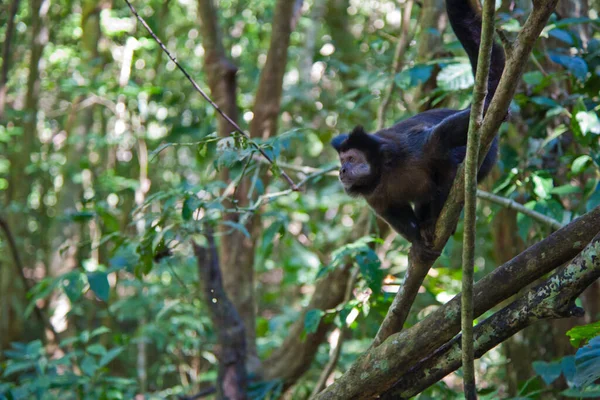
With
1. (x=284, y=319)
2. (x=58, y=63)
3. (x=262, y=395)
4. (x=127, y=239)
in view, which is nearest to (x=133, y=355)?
(x=284, y=319)

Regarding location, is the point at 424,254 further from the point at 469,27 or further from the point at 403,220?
the point at 469,27

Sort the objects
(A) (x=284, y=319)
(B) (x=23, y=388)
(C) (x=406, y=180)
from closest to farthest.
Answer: (C) (x=406, y=180) → (B) (x=23, y=388) → (A) (x=284, y=319)

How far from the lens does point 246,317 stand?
547 centimetres

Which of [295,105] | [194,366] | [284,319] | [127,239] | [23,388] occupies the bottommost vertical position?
[194,366]

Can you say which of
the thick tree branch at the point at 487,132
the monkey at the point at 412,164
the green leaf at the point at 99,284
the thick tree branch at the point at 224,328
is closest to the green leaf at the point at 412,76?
the monkey at the point at 412,164

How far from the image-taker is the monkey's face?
349 centimetres

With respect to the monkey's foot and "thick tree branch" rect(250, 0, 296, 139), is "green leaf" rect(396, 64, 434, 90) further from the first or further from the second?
"thick tree branch" rect(250, 0, 296, 139)

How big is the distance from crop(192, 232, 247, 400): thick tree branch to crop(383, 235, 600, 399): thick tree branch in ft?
6.35

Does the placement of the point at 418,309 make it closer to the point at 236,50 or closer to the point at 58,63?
the point at 58,63

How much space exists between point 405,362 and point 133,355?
7199mm

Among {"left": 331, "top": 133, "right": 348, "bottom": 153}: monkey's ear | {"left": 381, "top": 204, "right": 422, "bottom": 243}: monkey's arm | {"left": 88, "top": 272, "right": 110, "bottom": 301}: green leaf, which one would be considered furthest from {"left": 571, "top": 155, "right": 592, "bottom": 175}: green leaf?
{"left": 88, "top": 272, "right": 110, "bottom": 301}: green leaf

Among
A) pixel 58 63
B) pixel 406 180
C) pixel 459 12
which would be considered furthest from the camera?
pixel 58 63

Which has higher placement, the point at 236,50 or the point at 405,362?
the point at 236,50

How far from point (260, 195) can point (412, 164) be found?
127 centimetres
